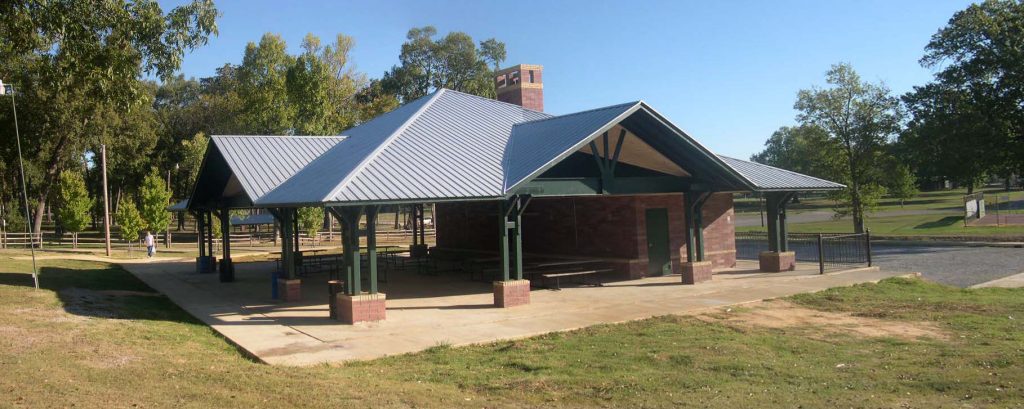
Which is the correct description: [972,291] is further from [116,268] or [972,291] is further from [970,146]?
[116,268]

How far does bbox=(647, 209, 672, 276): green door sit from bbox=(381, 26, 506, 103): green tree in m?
40.5

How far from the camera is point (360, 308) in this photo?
1357 cm

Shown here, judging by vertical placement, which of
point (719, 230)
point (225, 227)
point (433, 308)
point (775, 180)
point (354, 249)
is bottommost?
point (433, 308)

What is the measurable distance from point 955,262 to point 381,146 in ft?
65.7

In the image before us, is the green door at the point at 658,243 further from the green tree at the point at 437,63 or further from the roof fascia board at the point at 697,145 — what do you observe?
the green tree at the point at 437,63

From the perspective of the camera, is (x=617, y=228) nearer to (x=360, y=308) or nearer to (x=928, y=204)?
(x=360, y=308)

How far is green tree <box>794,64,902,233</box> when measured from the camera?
115ft

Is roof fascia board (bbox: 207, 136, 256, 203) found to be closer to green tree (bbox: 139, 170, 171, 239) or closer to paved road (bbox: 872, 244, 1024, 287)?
paved road (bbox: 872, 244, 1024, 287)

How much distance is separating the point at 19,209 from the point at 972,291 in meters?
60.3

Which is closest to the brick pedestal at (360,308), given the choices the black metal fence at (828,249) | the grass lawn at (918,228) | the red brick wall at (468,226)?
the red brick wall at (468,226)

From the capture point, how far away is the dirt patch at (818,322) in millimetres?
11586

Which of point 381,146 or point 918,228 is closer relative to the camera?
point 381,146

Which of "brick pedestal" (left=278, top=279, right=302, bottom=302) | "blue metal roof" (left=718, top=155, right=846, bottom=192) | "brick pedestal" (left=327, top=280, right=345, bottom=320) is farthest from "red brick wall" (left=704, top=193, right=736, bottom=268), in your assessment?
"brick pedestal" (left=278, top=279, right=302, bottom=302)

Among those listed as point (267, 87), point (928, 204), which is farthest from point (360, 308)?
point (928, 204)
